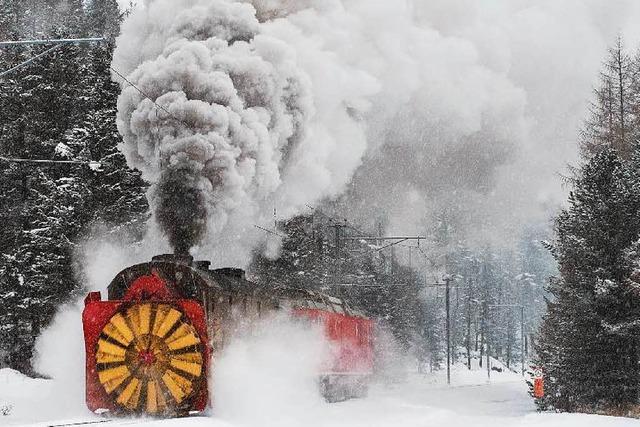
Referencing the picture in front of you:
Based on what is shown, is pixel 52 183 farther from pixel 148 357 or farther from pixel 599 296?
pixel 599 296

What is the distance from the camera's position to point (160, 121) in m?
17.3

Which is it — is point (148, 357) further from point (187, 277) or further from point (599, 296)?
point (599, 296)

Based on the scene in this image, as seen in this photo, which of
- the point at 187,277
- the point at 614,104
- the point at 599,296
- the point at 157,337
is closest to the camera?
the point at 157,337

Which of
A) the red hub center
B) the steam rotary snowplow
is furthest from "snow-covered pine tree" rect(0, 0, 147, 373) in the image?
the red hub center

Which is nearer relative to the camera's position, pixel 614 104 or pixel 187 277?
pixel 187 277

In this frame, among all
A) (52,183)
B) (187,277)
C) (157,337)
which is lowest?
(157,337)

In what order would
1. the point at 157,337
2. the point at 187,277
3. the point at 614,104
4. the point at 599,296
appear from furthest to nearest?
1. the point at 614,104
2. the point at 599,296
3. the point at 187,277
4. the point at 157,337

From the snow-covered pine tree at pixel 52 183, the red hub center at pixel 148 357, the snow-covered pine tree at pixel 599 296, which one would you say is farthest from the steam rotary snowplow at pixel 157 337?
the snow-covered pine tree at pixel 52 183

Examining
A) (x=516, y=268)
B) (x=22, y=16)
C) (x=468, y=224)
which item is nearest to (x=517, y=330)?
(x=468, y=224)

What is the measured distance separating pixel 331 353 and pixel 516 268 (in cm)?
15054

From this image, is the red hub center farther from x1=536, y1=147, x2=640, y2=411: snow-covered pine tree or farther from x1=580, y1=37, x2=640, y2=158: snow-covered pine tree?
x1=580, y1=37, x2=640, y2=158: snow-covered pine tree

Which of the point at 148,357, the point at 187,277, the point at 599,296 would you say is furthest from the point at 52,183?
the point at 599,296

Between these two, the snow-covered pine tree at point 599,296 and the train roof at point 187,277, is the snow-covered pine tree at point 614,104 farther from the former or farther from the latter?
the train roof at point 187,277

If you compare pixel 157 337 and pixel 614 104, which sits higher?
pixel 614 104
